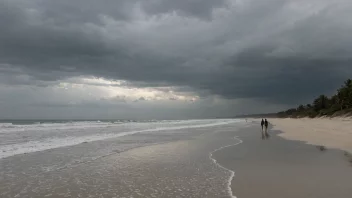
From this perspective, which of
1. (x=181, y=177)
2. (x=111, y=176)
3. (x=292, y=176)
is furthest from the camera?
(x=111, y=176)

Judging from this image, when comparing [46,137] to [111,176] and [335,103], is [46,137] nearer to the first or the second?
[111,176]

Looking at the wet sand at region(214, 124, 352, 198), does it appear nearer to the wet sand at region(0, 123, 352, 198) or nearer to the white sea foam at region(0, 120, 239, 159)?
the wet sand at region(0, 123, 352, 198)

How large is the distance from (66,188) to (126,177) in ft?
7.21

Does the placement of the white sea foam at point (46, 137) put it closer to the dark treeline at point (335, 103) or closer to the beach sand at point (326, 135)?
the beach sand at point (326, 135)

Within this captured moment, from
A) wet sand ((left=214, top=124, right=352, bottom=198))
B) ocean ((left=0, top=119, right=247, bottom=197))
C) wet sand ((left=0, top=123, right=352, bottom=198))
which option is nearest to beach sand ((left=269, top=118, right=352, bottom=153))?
wet sand ((left=214, top=124, right=352, bottom=198))

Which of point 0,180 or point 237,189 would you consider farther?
point 0,180

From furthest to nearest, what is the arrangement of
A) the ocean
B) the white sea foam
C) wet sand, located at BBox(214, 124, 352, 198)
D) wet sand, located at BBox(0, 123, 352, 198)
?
the white sea foam → the ocean → wet sand, located at BBox(0, 123, 352, 198) → wet sand, located at BBox(214, 124, 352, 198)

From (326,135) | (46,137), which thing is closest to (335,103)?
(326,135)

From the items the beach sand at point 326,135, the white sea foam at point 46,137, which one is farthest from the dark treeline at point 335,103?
the white sea foam at point 46,137

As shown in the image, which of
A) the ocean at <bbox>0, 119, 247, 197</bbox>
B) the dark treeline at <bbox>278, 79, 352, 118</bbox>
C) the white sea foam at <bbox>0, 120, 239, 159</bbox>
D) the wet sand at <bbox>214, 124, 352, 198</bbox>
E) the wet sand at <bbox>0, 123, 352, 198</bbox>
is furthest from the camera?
the dark treeline at <bbox>278, 79, 352, 118</bbox>

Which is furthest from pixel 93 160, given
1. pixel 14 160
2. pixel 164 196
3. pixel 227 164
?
pixel 164 196

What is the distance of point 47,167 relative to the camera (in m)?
13.1

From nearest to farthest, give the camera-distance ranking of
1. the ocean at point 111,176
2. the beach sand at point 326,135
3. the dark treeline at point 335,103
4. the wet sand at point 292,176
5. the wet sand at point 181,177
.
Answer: the wet sand at point 292,176 < the wet sand at point 181,177 < the ocean at point 111,176 < the beach sand at point 326,135 < the dark treeline at point 335,103

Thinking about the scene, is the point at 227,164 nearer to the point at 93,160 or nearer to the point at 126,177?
the point at 126,177
